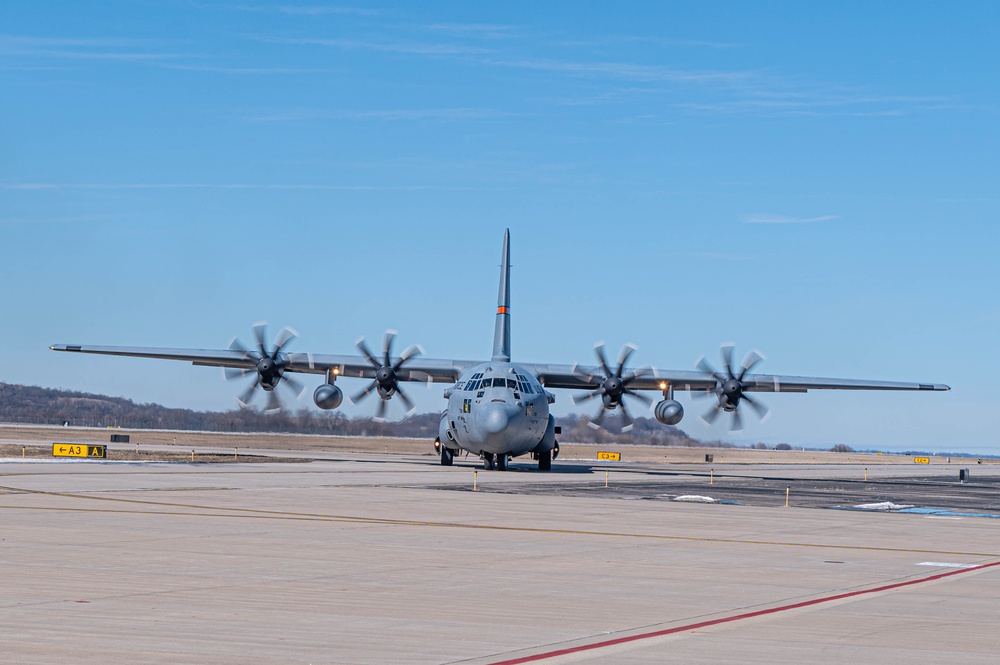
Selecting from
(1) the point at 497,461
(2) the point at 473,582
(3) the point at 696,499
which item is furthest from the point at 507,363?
(2) the point at 473,582

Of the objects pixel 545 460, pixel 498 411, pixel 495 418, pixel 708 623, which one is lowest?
pixel 708 623

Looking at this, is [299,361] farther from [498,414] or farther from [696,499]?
[696,499]

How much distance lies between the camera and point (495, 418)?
46.7 meters

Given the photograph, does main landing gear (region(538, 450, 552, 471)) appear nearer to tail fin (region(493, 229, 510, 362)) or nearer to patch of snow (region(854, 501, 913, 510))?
tail fin (region(493, 229, 510, 362))

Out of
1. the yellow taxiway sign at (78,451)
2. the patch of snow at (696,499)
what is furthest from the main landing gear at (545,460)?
the yellow taxiway sign at (78,451)

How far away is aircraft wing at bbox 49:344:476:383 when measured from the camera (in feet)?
185

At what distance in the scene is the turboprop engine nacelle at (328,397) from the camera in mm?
53688

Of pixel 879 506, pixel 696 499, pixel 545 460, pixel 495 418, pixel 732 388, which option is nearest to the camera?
pixel 879 506

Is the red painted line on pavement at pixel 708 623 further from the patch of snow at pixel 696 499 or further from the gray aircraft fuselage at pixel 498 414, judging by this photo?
the gray aircraft fuselage at pixel 498 414

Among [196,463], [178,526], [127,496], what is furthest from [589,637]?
[196,463]

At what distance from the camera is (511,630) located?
11375 mm

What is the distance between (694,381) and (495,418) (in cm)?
1462

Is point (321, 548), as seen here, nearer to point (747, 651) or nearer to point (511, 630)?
point (511, 630)

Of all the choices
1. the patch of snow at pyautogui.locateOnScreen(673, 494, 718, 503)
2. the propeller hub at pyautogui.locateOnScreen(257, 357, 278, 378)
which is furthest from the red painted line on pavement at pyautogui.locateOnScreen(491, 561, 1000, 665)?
the propeller hub at pyautogui.locateOnScreen(257, 357, 278, 378)
